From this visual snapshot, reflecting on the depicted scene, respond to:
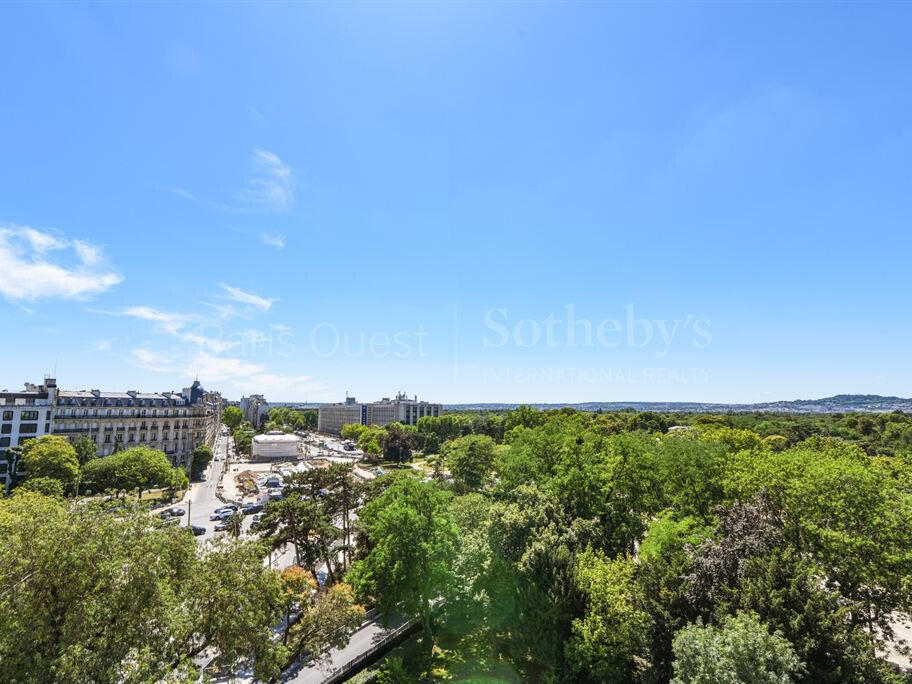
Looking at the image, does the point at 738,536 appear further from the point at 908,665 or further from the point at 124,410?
the point at 124,410

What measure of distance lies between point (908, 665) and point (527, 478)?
2410cm

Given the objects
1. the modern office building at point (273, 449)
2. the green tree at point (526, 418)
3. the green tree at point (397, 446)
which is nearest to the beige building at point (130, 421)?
the modern office building at point (273, 449)

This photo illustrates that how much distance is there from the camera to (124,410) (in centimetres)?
7600

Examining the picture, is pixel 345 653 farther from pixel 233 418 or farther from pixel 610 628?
pixel 233 418

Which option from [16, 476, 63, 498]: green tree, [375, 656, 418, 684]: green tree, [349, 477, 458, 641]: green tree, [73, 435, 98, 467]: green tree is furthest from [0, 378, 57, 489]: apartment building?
[375, 656, 418, 684]: green tree

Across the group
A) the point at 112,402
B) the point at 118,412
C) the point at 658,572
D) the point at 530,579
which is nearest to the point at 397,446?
the point at 118,412

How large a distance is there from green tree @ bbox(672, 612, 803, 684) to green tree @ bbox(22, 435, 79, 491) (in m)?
68.8

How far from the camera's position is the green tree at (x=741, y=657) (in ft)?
51.4

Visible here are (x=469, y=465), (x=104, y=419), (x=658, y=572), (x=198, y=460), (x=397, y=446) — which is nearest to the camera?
(x=658, y=572)

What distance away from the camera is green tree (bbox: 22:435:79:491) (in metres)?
55.2

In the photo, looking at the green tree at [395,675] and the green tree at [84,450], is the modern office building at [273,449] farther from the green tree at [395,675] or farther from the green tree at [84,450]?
the green tree at [395,675]

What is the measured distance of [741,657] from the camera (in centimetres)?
1583

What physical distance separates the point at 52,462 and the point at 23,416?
1576cm

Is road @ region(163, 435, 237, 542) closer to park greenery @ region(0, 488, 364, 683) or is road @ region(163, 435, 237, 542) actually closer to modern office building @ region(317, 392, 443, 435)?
park greenery @ region(0, 488, 364, 683)
